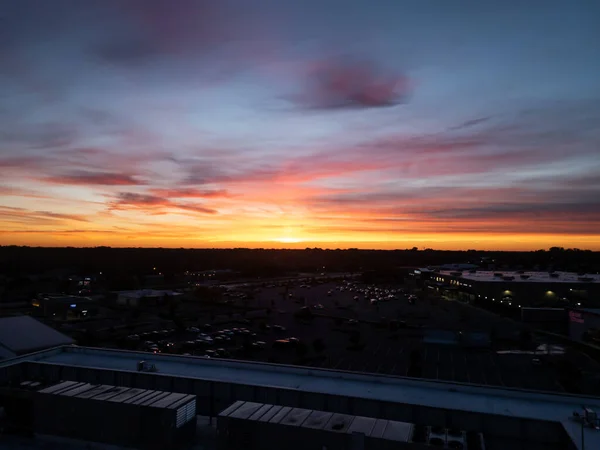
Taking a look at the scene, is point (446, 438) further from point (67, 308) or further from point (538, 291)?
point (538, 291)

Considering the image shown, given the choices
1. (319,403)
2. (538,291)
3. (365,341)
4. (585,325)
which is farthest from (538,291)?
(319,403)

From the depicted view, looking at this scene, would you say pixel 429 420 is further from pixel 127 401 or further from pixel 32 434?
pixel 32 434

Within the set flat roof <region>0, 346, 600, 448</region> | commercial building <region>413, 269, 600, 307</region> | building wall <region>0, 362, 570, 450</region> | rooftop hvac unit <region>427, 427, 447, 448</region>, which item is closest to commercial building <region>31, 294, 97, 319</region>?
flat roof <region>0, 346, 600, 448</region>

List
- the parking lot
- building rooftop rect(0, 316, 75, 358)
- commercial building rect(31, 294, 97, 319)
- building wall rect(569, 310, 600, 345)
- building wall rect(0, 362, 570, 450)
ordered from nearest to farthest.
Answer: building wall rect(0, 362, 570, 450) < building rooftop rect(0, 316, 75, 358) < the parking lot < building wall rect(569, 310, 600, 345) < commercial building rect(31, 294, 97, 319)

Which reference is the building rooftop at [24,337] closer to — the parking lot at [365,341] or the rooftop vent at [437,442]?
the parking lot at [365,341]

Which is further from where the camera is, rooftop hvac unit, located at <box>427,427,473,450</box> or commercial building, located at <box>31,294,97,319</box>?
commercial building, located at <box>31,294,97,319</box>

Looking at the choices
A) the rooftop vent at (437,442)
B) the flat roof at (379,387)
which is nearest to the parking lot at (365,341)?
the flat roof at (379,387)

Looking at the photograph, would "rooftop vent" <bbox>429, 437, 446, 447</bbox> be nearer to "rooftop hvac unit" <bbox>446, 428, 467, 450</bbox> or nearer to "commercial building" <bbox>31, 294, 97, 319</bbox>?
"rooftop hvac unit" <bbox>446, 428, 467, 450</bbox>
